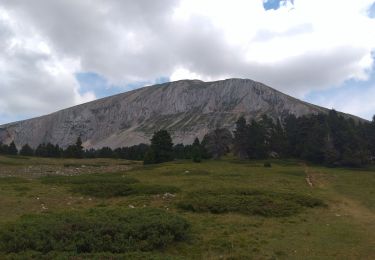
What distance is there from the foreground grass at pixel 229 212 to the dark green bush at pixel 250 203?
73 millimetres

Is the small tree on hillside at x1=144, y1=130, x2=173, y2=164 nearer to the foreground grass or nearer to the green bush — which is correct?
the foreground grass

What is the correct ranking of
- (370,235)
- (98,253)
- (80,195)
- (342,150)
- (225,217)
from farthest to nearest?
1. (342,150)
2. (80,195)
3. (225,217)
4. (370,235)
5. (98,253)

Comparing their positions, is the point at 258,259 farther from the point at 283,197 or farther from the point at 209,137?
the point at 209,137

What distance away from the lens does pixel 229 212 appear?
31453 mm

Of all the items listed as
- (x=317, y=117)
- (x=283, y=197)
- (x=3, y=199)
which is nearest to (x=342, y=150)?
(x=317, y=117)

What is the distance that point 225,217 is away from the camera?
2972cm

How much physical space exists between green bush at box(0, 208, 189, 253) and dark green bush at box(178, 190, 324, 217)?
779cm

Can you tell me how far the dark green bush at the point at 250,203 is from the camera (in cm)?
3161

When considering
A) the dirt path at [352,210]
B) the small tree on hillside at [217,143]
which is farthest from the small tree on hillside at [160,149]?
the dirt path at [352,210]

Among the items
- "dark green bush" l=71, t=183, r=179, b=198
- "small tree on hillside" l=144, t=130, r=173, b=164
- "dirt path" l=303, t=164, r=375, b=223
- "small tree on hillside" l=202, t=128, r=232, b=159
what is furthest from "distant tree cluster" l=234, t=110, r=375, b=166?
"dark green bush" l=71, t=183, r=179, b=198

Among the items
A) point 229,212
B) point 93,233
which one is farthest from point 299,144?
point 93,233

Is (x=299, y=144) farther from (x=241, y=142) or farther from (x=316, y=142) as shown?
(x=241, y=142)

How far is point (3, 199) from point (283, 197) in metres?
23.2

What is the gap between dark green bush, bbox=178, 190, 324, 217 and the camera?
3161 centimetres
